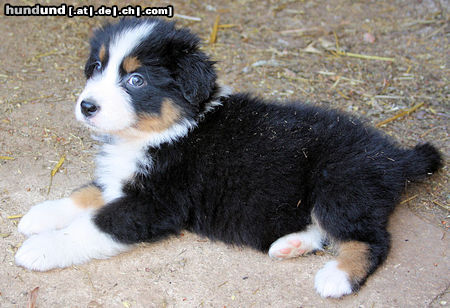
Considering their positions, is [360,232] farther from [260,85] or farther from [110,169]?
[260,85]

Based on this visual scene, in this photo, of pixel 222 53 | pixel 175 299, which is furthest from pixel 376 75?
pixel 175 299

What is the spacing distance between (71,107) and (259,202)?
2.34 meters

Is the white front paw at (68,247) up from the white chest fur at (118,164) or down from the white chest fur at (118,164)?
down

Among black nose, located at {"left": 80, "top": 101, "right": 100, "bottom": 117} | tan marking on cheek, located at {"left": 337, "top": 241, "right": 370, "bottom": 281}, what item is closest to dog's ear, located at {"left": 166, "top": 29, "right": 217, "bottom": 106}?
black nose, located at {"left": 80, "top": 101, "right": 100, "bottom": 117}

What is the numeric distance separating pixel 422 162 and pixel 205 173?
1.62m

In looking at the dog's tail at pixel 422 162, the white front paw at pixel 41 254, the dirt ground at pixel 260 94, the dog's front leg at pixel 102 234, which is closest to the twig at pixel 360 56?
the dirt ground at pixel 260 94

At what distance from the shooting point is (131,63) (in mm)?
3223

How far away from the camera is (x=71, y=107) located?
15.8 ft

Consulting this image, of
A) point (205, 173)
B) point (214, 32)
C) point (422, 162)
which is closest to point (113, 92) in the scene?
point (205, 173)

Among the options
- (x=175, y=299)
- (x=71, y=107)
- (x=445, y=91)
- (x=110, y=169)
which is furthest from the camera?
(x=445, y=91)

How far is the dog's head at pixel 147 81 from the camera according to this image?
3.19m

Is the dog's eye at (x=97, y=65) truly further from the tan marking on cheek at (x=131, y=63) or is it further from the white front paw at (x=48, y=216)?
the white front paw at (x=48, y=216)

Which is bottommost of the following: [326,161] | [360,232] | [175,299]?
[175,299]

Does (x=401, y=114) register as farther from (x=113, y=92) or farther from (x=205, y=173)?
(x=113, y=92)
